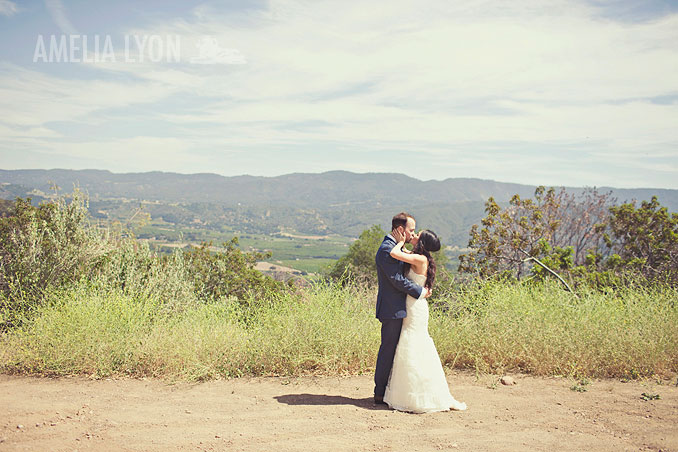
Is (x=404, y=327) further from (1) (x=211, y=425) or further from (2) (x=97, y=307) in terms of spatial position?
(2) (x=97, y=307)

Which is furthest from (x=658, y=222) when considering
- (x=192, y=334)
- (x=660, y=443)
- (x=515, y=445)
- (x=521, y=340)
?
(x=192, y=334)

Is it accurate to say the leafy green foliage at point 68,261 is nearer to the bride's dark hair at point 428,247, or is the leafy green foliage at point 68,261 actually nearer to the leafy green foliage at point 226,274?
the leafy green foliage at point 226,274

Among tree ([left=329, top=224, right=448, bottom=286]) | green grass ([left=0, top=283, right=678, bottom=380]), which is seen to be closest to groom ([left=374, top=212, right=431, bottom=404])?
green grass ([left=0, top=283, right=678, bottom=380])

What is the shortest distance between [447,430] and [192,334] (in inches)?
143

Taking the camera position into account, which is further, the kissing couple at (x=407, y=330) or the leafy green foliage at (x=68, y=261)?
the leafy green foliage at (x=68, y=261)

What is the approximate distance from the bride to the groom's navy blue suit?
8 centimetres

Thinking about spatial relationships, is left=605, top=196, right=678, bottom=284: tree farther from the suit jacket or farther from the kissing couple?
the suit jacket

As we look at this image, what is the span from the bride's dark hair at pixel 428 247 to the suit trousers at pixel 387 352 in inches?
22.5

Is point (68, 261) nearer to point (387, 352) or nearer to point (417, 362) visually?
point (387, 352)

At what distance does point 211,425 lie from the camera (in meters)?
4.68

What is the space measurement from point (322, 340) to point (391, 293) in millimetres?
1703

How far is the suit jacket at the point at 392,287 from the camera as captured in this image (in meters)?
5.22

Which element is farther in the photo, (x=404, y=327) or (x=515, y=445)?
(x=404, y=327)

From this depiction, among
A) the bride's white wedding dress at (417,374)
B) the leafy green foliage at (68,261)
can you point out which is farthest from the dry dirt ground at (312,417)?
the leafy green foliage at (68,261)
